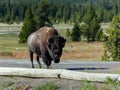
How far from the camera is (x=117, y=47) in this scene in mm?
41531

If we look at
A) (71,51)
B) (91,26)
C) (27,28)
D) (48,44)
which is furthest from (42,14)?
(48,44)

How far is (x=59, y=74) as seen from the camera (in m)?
12.0

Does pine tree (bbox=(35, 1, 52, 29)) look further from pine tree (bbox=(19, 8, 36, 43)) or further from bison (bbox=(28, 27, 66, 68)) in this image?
bison (bbox=(28, 27, 66, 68))

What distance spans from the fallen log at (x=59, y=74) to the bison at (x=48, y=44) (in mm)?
5000

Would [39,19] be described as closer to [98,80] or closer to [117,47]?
[117,47]

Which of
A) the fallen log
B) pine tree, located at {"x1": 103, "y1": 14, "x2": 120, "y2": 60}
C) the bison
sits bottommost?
pine tree, located at {"x1": 103, "y1": 14, "x2": 120, "y2": 60}

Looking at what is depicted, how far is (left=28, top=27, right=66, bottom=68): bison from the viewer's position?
17.6 meters

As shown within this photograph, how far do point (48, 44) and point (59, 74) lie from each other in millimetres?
6014

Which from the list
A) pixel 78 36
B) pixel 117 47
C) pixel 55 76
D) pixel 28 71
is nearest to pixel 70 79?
pixel 55 76

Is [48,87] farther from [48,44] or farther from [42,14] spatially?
[42,14]

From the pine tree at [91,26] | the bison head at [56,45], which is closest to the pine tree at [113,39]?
the bison head at [56,45]

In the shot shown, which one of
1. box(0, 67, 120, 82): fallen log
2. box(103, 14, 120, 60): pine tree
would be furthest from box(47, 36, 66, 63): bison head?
box(103, 14, 120, 60): pine tree

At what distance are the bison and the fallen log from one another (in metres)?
5.00

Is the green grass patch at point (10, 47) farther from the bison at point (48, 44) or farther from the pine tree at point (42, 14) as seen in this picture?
the bison at point (48, 44)
